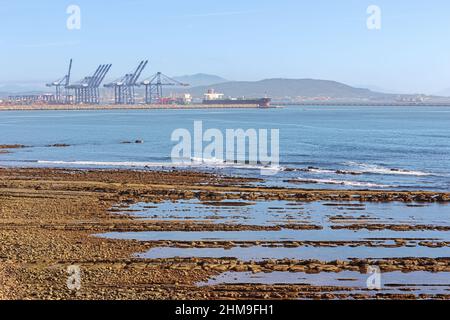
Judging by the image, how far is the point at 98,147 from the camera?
47031 mm

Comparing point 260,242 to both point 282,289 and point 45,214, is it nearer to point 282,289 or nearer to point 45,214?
point 282,289

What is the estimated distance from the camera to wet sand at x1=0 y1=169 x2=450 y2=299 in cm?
1059

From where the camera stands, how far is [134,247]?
13961 mm

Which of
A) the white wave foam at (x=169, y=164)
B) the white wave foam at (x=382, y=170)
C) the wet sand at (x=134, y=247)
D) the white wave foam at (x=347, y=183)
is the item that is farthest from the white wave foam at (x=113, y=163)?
the white wave foam at (x=382, y=170)

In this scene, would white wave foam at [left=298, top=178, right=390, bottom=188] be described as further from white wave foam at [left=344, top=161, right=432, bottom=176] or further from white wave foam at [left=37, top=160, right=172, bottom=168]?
white wave foam at [left=37, top=160, right=172, bottom=168]

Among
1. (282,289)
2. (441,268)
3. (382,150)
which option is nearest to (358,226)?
(441,268)

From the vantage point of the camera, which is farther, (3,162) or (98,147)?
(98,147)

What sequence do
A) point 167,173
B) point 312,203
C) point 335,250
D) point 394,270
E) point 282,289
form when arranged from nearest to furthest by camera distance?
point 282,289 → point 394,270 → point 335,250 → point 312,203 → point 167,173

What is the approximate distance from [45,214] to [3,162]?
18.9 m

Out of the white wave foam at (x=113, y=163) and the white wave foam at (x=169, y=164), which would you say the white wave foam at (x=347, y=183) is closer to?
the white wave foam at (x=169, y=164)

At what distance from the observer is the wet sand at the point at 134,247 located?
10.6 m

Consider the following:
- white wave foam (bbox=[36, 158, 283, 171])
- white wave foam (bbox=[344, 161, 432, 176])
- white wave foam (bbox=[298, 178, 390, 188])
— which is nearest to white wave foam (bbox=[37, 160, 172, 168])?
white wave foam (bbox=[36, 158, 283, 171])

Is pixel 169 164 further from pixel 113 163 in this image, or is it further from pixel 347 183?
pixel 347 183
